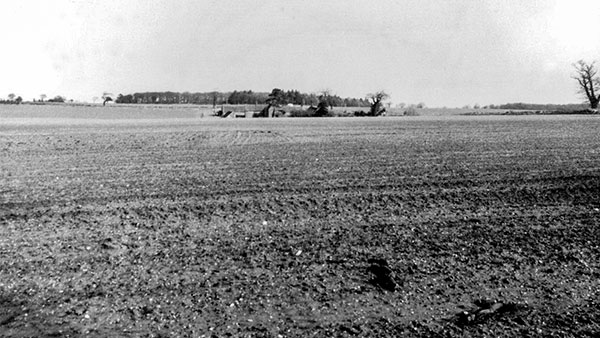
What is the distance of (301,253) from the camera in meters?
6.80

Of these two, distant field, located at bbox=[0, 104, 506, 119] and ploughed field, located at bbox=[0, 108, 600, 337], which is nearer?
ploughed field, located at bbox=[0, 108, 600, 337]

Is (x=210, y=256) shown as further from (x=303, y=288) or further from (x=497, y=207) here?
(x=497, y=207)

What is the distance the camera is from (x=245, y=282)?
19.3ft

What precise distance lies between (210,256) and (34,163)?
11.2 m

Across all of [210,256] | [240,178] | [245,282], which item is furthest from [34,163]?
[245,282]

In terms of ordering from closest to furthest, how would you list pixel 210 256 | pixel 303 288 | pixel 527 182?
1. pixel 303 288
2. pixel 210 256
3. pixel 527 182

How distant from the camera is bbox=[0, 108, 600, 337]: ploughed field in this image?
5.02 m

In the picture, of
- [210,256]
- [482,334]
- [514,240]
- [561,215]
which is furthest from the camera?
[561,215]

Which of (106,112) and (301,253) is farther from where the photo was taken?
(106,112)

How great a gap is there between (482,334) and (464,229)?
3277 mm

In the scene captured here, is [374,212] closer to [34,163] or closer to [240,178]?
[240,178]

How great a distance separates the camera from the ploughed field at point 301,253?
502 cm

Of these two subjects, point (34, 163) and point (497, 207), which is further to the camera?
point (34, 163)

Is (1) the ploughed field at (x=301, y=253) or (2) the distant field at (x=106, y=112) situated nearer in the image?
(1) the ploughed field at (x=301, y=253)
